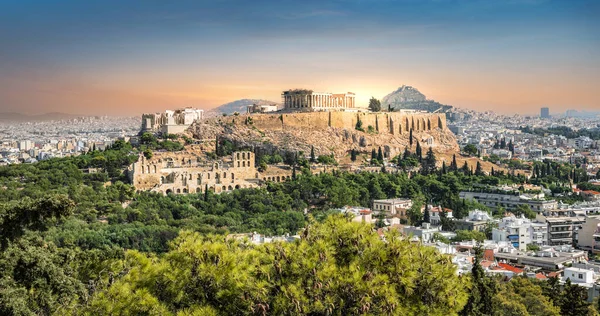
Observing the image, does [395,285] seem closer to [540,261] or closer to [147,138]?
[540,261]

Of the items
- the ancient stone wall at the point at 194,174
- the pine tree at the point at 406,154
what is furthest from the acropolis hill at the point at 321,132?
the ancient stone wall at the point at 194,174

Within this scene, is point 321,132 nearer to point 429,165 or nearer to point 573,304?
point 429,165

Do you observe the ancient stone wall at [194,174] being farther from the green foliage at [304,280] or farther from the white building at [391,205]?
the green foliage at [304,280]

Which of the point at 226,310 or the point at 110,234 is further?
the point at 110,234

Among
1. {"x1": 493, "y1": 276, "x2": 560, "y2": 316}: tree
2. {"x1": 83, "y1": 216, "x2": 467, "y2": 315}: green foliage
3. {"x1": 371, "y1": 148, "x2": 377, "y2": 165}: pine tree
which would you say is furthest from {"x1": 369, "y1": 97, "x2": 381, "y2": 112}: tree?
{"x1": 83, "y1": 216, "x2": 467, "y2": 315}: green foliage

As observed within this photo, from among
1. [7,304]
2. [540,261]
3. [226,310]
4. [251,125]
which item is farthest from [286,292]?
[251,125]
